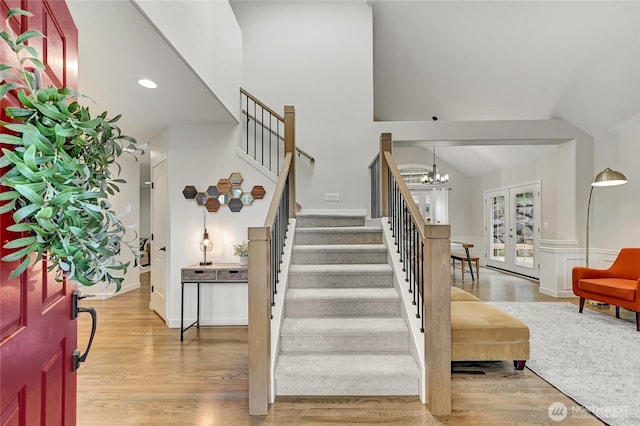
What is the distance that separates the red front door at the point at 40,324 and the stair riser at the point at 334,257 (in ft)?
7.27

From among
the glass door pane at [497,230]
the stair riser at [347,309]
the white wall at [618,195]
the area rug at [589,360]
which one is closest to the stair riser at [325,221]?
the stair riser at [347,309]

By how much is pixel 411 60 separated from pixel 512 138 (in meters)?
2.24

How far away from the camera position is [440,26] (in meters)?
5.09

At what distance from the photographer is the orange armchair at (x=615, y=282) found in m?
3.81

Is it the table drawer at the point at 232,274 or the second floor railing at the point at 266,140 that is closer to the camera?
the table drawer at the point at 232,274

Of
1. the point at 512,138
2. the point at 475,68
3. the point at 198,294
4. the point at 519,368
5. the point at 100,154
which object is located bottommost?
the point at 519,368

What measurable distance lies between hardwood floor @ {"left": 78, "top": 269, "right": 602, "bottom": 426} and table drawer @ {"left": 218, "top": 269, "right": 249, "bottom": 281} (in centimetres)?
66

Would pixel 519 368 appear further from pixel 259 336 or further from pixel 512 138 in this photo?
pixel 512 138

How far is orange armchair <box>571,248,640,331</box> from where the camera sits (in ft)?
12.5

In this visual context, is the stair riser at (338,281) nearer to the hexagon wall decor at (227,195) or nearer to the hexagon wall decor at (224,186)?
the hexagon wall decor at (227,195)

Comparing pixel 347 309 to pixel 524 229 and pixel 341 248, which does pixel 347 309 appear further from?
pixel 524 229

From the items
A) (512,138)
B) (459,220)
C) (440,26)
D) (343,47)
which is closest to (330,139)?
(343,47)

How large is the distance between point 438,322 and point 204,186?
10.7 feet

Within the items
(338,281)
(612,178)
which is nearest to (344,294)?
(338,281)
